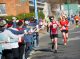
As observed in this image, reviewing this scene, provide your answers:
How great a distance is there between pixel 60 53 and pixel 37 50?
212cm

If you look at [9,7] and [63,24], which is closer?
[63,24]

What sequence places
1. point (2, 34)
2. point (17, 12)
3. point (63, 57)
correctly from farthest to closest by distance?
point (17, 12) → point (63, 57) → point (2, 34)

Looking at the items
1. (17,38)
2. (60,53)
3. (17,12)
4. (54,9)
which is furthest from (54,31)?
(54,9)

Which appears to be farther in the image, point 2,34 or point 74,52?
point 74,52

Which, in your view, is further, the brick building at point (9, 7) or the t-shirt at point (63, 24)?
the brick building at point (9, 7)

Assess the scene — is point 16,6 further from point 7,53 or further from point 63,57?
point 7,53

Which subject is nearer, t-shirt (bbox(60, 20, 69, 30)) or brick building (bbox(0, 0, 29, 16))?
t-shirt (bbox(60, 20, 69, 30))

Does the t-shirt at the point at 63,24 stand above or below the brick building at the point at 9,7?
above

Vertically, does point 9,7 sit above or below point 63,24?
below

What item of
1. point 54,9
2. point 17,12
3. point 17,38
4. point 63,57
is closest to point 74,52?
point 63,57

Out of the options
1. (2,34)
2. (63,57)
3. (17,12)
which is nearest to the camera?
(2,34)

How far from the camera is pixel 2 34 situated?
11289 millimetres

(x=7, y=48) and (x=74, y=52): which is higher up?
(x=7, y=48)

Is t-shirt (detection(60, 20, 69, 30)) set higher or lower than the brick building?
higher
